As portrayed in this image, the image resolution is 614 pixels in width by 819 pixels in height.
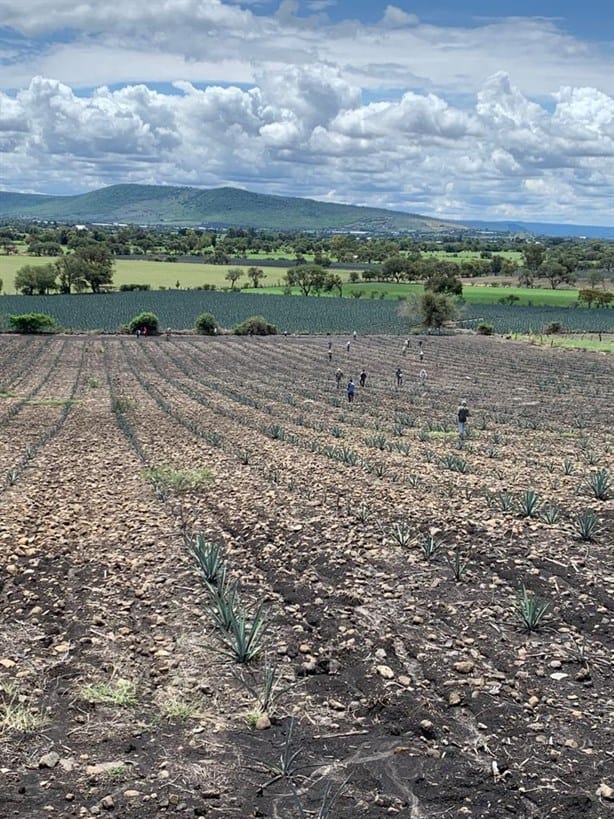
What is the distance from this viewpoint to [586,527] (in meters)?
12.1

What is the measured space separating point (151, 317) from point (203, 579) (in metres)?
67.4

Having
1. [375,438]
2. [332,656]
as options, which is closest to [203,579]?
[332,656]

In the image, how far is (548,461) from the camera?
19375 millimetres

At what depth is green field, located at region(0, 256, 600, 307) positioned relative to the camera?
12462 centimetres

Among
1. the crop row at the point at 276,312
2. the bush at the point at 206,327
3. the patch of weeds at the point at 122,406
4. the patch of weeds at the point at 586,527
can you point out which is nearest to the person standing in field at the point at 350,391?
the patch of weeds at the point at 122,406

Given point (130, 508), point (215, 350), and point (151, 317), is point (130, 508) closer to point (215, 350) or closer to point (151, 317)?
point (215, 350)

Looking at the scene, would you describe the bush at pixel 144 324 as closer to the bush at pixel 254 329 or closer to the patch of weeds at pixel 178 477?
the bush at pixel 254 329

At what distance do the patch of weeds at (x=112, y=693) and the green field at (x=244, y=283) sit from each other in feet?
377

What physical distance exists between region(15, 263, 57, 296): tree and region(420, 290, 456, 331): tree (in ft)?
176

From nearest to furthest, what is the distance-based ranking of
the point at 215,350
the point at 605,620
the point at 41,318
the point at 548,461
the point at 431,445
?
1. the point at 605,620
2. the point at 548,461
3. the point at 431,445
4. the point at 215,350
5. the point at 41,318

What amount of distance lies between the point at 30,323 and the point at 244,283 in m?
72.5

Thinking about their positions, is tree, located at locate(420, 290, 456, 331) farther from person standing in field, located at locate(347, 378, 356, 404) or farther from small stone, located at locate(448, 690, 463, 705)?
small stone, located at locate(448, 690, 463, 705)

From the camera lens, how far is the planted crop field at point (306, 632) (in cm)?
657

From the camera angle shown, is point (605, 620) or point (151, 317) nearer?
point (605, 620)
